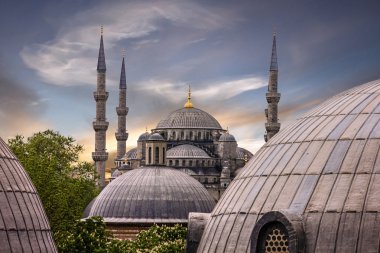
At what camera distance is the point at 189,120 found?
137m

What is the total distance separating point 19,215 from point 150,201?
47911 millimetres

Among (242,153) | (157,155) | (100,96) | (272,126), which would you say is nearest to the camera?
(157,155)

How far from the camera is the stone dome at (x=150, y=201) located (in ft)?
218

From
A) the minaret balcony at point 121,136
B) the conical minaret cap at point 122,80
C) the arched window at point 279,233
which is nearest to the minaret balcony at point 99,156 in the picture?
the minaret balcony at point 121,136

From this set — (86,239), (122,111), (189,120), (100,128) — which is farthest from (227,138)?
(86,239)

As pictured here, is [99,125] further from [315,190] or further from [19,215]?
[315,190]

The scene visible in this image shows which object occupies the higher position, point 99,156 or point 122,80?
point 122,80

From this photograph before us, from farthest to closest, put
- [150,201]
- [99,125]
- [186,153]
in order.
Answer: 1. [186,153]
2. [99,125]
3. [150,201]

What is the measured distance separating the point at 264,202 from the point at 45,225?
493cm

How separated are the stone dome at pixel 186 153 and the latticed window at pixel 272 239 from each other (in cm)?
11187

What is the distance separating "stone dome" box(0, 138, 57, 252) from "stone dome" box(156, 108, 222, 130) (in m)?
116

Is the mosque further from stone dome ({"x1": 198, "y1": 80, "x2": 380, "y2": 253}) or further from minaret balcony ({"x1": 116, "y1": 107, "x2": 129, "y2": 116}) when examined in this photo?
stone dome ({"x1": 198, "y1": 80, "x2": 380, "y2": 253})

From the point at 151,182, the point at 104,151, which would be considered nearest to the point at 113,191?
the point at 151,182

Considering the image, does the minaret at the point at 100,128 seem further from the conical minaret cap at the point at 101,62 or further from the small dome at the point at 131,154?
the small dome at the point at 131,154
